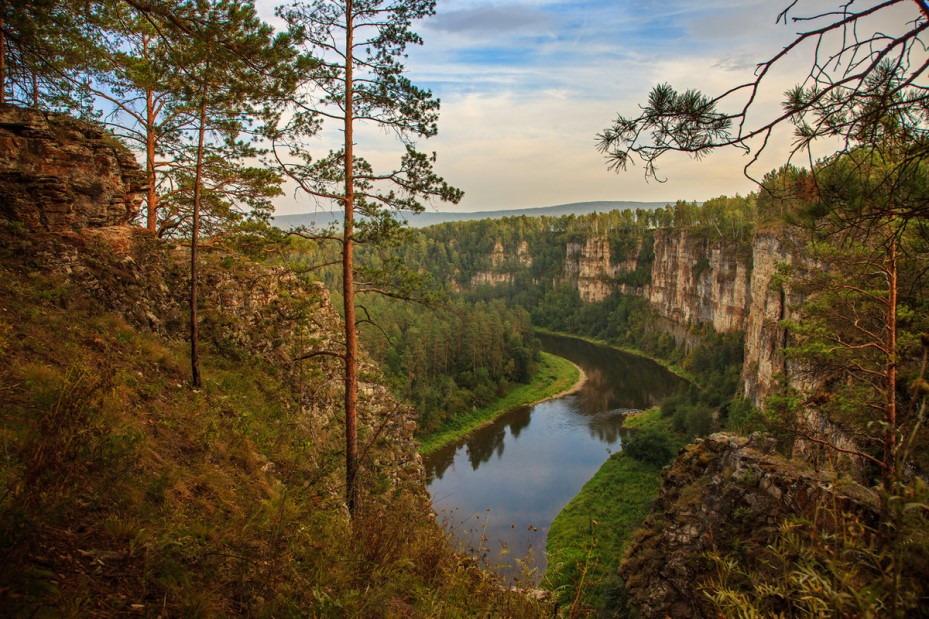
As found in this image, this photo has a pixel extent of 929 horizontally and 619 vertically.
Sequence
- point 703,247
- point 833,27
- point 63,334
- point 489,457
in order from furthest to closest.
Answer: point 703,247, point 489,457, point 63,334, point 833,27

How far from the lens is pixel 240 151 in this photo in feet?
25.0

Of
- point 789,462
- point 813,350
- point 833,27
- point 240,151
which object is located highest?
point 240,151

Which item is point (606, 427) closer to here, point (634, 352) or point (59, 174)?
point (634, 352)

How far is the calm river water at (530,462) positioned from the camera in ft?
61.2


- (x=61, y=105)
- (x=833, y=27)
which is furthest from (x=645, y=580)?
A: (x=61, y=105)

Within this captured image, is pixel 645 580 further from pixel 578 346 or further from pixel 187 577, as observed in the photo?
pixel 578 346

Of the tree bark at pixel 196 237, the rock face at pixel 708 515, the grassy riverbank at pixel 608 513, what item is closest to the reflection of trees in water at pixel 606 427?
the grassy riverbank at pixel 608 513

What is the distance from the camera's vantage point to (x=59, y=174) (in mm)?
8477

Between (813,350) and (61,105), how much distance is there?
544 inches

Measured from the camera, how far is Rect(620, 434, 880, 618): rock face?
832cm

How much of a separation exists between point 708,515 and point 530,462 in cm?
1723

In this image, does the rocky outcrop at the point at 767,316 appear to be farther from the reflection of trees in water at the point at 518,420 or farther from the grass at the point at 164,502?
the grass at the point at 164,502

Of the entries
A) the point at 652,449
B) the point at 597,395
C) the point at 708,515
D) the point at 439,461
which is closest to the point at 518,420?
the point at 439,461

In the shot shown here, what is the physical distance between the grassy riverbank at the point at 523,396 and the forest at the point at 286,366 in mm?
14666
